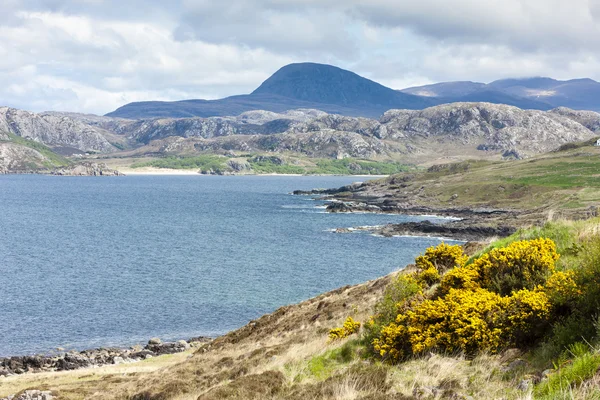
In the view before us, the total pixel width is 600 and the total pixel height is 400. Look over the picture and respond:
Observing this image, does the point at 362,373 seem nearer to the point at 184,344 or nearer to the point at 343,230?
the point at 184,344

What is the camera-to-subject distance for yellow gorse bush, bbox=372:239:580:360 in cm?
1414

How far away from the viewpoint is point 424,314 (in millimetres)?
15867

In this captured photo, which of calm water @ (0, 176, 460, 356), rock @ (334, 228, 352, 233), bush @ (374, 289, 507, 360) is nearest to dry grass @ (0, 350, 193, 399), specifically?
bush @ (374, 289, 507, 360)

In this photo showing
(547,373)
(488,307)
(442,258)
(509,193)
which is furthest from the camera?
(509,193)

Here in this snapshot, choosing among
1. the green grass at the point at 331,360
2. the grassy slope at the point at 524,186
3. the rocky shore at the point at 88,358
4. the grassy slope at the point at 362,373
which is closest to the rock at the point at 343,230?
the grassy slope at the point at 524,186

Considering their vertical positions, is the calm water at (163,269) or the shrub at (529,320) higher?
the shrub at (529,320)

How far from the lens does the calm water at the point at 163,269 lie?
56094mm

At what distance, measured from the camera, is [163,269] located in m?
85.1

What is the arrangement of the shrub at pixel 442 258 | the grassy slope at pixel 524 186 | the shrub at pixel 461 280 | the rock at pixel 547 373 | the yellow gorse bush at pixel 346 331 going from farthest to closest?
the grassy slope at pixel 524 186 < the shrub at pixel 442 258 < the yellow gorse bush at pixel 346 331 < the shrub at pixel 461 280 < the rock at pixel 547 373

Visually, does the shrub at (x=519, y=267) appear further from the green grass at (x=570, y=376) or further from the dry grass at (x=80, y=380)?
the dry grass at (x=80, y=380)

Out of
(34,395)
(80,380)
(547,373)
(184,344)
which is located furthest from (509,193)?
(547,373)

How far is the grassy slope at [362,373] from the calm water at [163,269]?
1122 inches

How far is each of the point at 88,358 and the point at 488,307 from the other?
38.1 meters

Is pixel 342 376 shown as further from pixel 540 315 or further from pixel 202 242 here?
pixel 202 242
